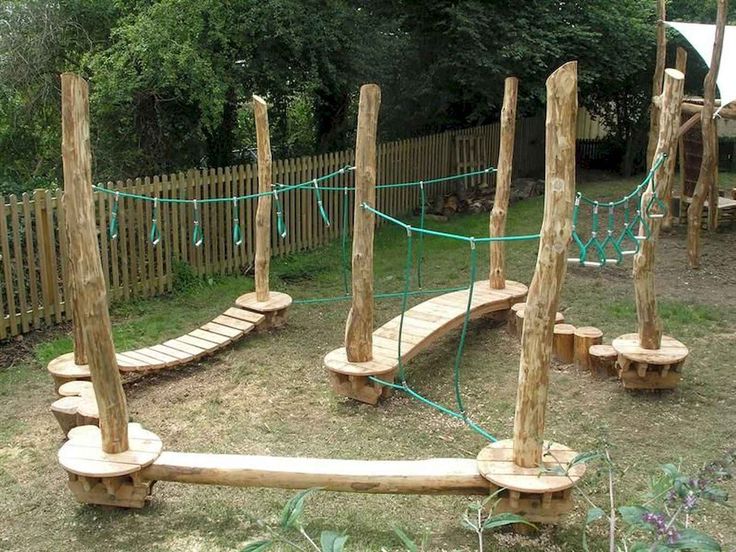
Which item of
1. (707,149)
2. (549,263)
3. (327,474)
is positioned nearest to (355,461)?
(327,474)

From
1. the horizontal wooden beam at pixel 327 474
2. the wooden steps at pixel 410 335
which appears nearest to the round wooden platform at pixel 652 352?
the wooden steps at pixel 410 335

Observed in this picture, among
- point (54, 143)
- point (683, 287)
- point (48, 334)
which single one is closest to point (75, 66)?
point (54, 143)

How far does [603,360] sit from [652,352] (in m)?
0.44

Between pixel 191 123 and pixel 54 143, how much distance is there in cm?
238

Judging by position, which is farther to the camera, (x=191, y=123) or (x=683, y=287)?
(x=191, y=123)

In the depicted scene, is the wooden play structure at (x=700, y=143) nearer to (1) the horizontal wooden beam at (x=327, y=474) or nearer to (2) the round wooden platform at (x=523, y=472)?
(2) the round wooden platform at (x=523, y=472)

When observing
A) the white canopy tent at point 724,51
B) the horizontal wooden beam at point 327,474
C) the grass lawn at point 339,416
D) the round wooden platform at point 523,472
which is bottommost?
the grass lawn at point 339,416

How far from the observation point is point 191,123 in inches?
427

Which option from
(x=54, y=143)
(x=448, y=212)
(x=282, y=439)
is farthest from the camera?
(x=448, y=212)

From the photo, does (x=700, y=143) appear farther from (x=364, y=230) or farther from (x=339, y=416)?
(x=339, y=416)

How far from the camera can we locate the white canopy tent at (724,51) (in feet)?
32.8

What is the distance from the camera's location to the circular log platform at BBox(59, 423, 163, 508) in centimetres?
477

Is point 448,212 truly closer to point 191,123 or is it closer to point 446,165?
point 446,165

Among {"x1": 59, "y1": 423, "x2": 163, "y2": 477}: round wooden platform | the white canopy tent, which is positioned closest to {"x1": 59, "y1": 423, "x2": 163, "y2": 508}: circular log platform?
{"x1": 59, "y1": 423, "x2": 163, "y2": 477}: round wooden platform
